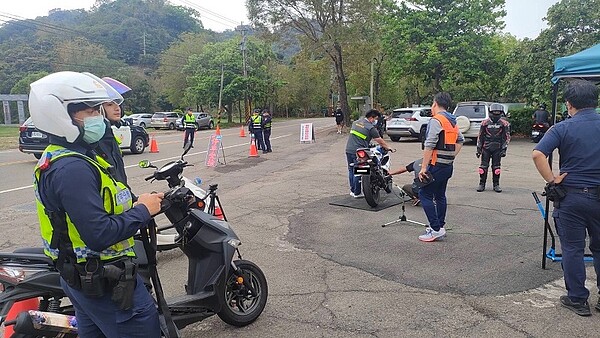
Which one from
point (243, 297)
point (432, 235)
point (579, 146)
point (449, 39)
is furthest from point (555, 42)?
→ point (243, 297)

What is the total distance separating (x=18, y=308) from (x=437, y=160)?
466cm

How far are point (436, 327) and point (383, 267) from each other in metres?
1.40

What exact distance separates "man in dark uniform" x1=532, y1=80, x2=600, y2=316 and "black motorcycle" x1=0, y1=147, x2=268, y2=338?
2.63m

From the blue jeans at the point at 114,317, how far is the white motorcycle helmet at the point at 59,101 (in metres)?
0.74

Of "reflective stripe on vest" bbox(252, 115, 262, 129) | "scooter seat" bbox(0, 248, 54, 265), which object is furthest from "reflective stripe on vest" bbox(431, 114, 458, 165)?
"reflective stripe on vest" bbox(252, 115, 262, 129)

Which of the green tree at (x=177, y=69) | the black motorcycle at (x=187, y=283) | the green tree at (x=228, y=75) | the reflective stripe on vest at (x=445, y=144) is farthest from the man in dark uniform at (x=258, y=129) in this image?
the green tree at (x=177, y=69)

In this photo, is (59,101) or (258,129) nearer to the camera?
(59,101)

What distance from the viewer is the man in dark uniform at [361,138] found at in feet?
27.7

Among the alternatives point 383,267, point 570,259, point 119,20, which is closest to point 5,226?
point 383,267

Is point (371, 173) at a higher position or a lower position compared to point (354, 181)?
higher

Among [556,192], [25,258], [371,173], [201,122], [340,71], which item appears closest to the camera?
[25,258]

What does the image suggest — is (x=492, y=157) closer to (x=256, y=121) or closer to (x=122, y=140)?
(x=256, y=121)

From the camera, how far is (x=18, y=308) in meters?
2.86

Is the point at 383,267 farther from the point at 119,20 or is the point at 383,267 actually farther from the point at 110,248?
the point at 119,20
